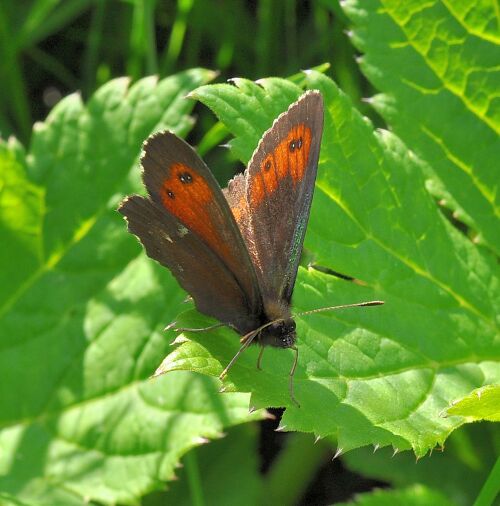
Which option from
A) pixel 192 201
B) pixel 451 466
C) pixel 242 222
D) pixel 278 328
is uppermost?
pixel 192 201

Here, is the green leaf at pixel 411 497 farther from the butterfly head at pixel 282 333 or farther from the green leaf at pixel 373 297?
the butterfly head at pixel 282 333

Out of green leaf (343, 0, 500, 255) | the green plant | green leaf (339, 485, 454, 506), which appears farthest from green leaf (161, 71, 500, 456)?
green leaf (339, 485, 454, 506)

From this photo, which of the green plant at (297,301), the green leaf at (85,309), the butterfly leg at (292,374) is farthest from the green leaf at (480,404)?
the green leaf at (85,309)

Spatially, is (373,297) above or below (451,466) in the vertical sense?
above

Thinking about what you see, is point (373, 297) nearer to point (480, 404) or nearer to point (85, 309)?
point (480, 404)

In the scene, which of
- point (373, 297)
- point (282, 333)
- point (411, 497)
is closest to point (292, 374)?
point (282, 333)

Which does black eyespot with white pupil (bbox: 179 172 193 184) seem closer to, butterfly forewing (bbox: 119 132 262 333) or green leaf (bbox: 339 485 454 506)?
butterfly forewing (bbox: 119 132 262 333)

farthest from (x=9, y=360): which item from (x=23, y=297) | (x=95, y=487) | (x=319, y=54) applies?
(x=319, y=54)
